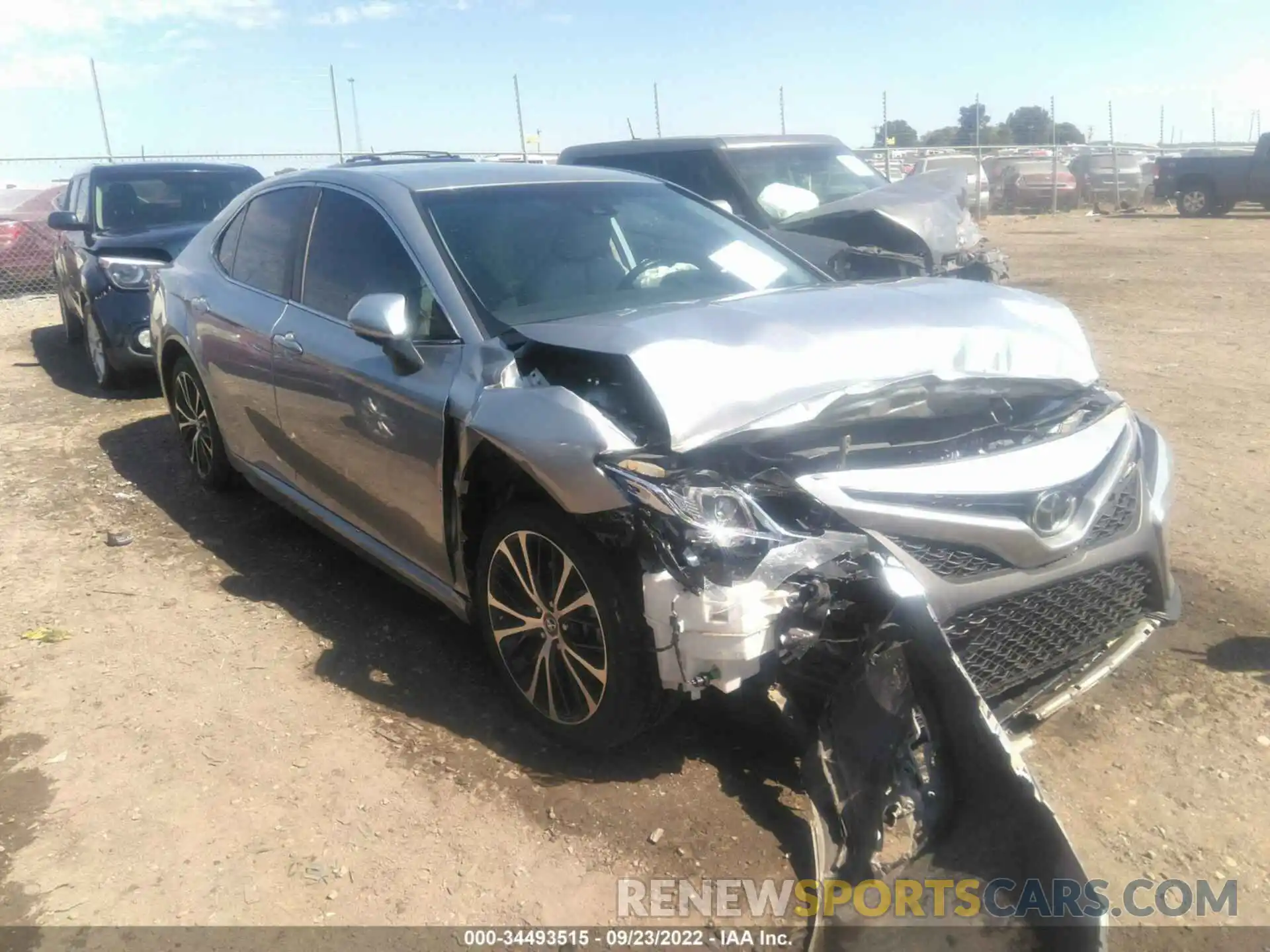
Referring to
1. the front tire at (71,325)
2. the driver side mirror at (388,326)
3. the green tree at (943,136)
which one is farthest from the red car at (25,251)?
the green tree at (943,136)

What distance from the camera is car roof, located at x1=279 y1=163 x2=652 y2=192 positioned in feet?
13.2

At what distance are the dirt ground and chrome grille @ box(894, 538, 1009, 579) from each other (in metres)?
0.76

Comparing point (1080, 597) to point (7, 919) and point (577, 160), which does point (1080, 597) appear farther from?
point (577, 160)

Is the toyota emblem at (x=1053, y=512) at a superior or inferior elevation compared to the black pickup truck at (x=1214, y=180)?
inferior

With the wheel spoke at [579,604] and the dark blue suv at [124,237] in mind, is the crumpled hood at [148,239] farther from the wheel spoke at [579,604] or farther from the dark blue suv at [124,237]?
the wheel spoke at [579,604]

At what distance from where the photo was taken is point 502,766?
10.5 feet

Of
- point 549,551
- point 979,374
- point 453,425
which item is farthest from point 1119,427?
point 453,425

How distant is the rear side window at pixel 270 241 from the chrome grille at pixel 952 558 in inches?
116

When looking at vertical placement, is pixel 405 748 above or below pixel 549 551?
below

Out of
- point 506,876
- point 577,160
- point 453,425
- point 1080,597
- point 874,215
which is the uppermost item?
point 577,160

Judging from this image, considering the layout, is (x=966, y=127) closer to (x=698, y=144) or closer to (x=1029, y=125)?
(x=1029, y=125)

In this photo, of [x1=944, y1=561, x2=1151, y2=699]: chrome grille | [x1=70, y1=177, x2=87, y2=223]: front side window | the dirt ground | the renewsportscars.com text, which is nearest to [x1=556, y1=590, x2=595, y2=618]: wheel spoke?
the dirt ground

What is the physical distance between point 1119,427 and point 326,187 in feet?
10.5

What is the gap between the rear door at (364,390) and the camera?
348 centimetres
